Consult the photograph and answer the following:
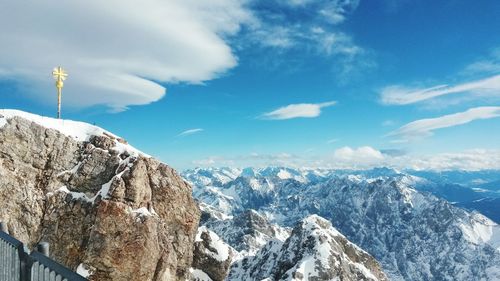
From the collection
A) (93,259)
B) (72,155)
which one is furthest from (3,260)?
(72,155)

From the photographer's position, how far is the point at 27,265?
10.7m

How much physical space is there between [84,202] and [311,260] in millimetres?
78689

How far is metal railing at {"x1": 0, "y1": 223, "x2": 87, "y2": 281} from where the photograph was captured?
29.3 feet

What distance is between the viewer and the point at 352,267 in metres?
134

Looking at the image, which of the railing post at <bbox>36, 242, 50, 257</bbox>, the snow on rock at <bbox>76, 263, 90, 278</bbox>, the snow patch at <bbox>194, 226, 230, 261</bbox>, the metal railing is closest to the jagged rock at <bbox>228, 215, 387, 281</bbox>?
the snow patch at <bbox>194, 226, 230, 261</bbox>

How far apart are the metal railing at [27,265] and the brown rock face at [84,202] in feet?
171

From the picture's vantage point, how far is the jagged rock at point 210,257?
105875mm

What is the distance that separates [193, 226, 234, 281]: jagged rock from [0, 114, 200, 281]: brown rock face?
3616 cm

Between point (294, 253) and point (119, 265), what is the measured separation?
81958mm

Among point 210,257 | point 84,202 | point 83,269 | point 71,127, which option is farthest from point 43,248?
point 210,257

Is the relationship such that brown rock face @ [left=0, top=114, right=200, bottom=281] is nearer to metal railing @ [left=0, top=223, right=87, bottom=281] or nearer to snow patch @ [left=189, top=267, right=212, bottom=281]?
snow patch @ [left=189, top=267, right=212, bottom=281]

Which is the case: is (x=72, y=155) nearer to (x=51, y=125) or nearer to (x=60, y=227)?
(x=51, y=125)

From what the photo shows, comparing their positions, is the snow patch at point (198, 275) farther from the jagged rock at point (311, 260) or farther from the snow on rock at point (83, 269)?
the snow on rock at point (83, 269)

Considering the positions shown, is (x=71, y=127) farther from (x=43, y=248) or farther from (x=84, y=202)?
(x=43, y=248)
